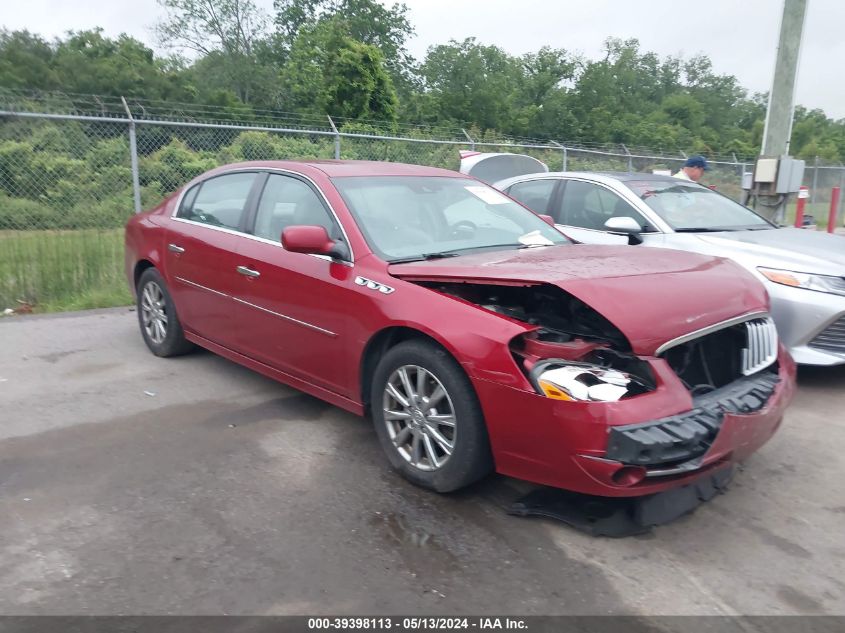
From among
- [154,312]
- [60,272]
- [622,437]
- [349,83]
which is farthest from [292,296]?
[349,83]

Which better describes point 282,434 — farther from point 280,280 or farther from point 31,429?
point 31,429

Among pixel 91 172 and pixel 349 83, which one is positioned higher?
pixel 349 83

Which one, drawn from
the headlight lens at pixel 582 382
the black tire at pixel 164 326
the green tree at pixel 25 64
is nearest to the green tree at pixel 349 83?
the green tree at pixel 25 64

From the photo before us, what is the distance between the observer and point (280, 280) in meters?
4.33

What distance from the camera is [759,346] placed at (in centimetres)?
372

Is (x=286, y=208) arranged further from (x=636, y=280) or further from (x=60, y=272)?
(x=60, y=272)

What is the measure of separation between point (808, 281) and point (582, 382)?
2986 millimetres

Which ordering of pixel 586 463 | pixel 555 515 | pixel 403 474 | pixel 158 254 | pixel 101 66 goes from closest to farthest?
pixel 586 463, pixel 555 515, pixel 403 474, pixel 158 254, pixel 101 66

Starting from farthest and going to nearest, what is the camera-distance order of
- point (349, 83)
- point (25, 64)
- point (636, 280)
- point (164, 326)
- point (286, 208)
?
point (25, 64) → point (349, 83) → point (164, 326) → point (286, 208) → point (636, 280)

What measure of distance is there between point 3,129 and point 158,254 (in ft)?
25.8

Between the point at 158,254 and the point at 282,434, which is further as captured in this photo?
the point at 158,254

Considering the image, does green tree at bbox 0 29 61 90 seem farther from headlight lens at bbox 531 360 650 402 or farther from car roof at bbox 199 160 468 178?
headlight lens at bbox 531 360 650 402

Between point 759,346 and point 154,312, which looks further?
point 154,312

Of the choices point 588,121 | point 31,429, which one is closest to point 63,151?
point 31,429
